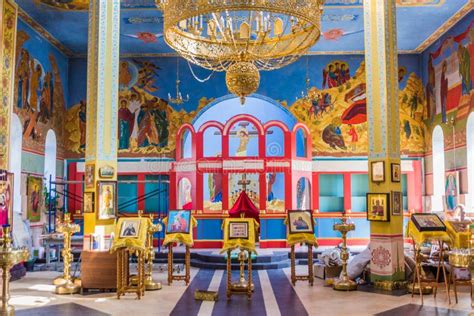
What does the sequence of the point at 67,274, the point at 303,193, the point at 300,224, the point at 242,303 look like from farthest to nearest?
the point at 303,193
the point at 300,224
the point at 67,274
the point at 242,303

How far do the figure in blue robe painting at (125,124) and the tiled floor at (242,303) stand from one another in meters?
7.63

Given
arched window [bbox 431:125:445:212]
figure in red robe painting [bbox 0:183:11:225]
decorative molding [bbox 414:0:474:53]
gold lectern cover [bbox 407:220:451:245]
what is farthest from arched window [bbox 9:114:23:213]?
arched window [bbox 431:125:445:212]

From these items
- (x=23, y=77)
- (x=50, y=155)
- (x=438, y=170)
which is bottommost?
(x=438, y=170)

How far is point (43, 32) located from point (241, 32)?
9193 mm

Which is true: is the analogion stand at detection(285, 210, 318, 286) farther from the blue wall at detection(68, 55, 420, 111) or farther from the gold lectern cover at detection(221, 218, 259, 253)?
the blue wall at detection(68, 55, 420, 111)

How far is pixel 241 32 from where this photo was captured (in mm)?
7949

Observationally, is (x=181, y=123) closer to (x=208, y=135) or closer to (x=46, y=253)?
(x=208, y=135)

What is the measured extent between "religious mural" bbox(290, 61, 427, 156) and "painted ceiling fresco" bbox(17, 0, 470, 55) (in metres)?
1.19

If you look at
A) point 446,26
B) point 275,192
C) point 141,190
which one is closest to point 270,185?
point 275,192

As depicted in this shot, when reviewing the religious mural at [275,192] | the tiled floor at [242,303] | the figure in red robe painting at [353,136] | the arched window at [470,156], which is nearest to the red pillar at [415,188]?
the figure in red robe painting at [353,136]

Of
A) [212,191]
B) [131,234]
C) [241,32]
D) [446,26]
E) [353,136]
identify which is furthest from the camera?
[353,136]

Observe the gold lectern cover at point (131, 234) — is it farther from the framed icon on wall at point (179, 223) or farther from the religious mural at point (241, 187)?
the religious mural at point (241, 187)

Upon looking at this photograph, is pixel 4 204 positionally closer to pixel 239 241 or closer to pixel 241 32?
pixel 239 241

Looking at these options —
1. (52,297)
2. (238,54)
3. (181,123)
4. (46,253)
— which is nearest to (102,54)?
(238,54)
